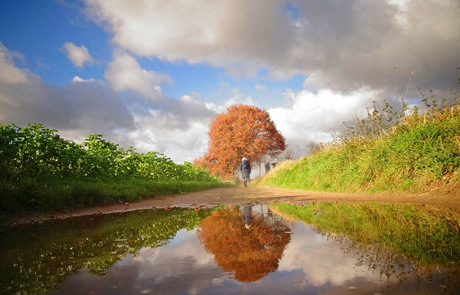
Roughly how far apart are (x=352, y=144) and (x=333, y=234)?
850cm

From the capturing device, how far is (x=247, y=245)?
2260mm

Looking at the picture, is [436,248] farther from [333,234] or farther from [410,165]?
[410,165]

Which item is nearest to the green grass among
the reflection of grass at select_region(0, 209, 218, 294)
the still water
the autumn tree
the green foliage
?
the green foliage

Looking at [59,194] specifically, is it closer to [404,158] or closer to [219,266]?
[219,266]

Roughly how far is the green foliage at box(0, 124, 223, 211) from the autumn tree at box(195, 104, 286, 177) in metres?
17.0

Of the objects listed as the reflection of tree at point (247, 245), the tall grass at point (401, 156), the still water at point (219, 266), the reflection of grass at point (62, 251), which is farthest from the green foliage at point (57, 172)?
the tall grass at point (401, 156)

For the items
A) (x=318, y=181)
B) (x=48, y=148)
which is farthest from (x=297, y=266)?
(x=318, y=181)

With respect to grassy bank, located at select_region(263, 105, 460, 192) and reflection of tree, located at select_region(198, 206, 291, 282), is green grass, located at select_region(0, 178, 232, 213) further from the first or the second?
grassy bank, located at select_region(263, 105, 460, 192)

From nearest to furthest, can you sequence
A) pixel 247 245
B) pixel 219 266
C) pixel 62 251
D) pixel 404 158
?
pixel 219 266
pixel 247 245
pixel 62 251
pixel 404 158

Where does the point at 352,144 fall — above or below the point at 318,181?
above

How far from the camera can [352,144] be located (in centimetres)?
1007

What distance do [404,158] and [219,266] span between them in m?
6.87

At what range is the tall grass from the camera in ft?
19.0

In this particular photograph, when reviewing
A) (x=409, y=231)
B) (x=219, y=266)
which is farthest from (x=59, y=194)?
(x=409, y=231)
